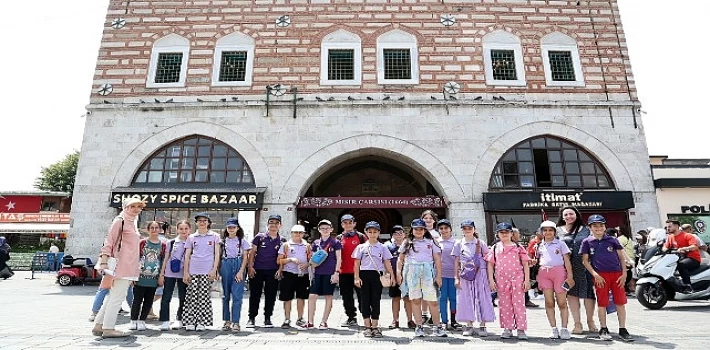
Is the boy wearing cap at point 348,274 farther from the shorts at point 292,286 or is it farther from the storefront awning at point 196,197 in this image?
the storefront awning at point 196,197

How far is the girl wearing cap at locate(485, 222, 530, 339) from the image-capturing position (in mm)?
5375

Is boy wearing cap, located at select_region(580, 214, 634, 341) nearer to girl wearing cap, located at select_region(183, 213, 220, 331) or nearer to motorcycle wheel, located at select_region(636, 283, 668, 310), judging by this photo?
motorcycle wheel, located at select_region(636, 283, 668, 310)

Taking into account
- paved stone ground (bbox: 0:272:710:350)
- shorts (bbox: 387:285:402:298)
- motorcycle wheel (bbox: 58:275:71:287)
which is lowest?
paved stone ground (bbox: 0:272:710:350)

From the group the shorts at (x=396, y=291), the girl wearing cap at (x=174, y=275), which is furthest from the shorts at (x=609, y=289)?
the girl wearing cap at (x=174, y=275)

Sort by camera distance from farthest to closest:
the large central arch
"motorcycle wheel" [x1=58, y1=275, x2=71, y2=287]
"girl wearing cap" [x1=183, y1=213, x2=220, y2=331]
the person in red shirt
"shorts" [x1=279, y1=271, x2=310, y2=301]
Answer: the large central arch, "motorcycle wheel" [x1=58, y1=275, x2=71, y2=287], the person in red shirt, "shorts" [x1=279, y1=271, x2=310, y2=301], "girl wearing cap" [x1=183, y1=213, x2=220, y2=331]

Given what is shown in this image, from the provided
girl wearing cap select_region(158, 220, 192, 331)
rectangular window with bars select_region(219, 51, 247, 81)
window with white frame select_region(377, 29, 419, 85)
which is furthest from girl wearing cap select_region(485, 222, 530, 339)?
rectangular window with bars select_region(219, 51, 247, 81)

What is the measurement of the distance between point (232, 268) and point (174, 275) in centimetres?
84

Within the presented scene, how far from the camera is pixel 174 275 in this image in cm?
612

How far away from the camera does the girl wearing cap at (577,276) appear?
5633 mm

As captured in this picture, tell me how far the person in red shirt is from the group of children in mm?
3822

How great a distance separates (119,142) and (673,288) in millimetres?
14405

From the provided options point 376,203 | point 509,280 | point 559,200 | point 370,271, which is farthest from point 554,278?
point 559,200

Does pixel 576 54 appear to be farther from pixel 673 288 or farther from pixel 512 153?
pixel 673 288

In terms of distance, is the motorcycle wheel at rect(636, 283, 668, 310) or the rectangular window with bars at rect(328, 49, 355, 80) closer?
the motorcycle wheel at rect(636, 283, 668, 310)
